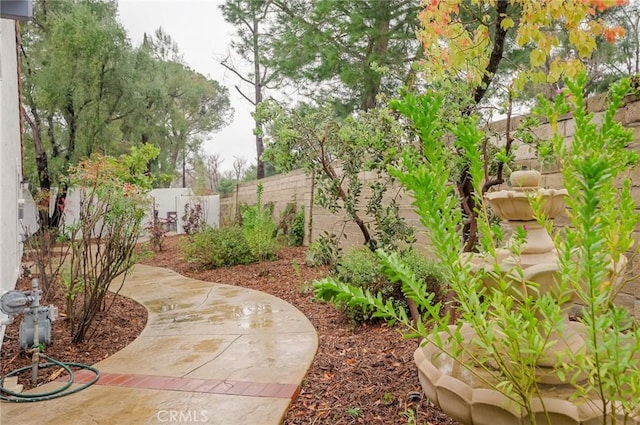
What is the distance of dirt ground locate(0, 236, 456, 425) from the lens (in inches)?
87.8

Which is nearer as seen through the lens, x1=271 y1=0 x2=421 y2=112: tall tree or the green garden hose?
the green garden hose

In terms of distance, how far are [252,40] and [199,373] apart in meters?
14.3

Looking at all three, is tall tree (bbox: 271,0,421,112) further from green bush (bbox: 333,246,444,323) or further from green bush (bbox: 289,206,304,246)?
green bush (bbox: 333,246,444,323)

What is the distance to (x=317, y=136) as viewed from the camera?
183 inches

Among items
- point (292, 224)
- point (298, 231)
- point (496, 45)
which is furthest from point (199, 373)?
point (292, 224)

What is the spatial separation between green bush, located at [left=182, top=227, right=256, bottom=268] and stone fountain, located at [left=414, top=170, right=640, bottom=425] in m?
5.91

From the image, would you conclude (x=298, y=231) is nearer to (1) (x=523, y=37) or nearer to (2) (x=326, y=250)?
(2) (x=326, y=250)

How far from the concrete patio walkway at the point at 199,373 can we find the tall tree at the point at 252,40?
26.4 ft

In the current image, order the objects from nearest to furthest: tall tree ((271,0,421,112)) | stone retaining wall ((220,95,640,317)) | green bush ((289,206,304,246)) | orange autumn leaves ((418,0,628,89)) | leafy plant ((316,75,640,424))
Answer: leafy plant ((316,75,640,424)) < stone retaining wall ((220,95,640,317)) < orange autumn leaves ((418,0,628,89)) < tall tree ((271,0,421,112)) < green bush ((289,206,304,246))

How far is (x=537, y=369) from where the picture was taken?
144cm

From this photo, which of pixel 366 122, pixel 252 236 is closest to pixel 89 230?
pixel 366 122

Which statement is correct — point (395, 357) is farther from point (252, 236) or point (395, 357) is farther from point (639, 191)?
point (252, 236)

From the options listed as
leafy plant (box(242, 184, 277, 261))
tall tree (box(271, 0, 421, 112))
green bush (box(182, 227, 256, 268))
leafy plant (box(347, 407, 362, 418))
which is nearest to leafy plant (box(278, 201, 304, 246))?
leafy plant (box(242, 184, 277, 261))

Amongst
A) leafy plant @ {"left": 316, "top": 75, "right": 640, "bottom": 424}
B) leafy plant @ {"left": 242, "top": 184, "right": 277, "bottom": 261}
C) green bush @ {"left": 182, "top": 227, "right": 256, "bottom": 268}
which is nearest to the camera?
leafy plant @ {"left": 316, "top": 75, "right": 640, "bottom": 424}
